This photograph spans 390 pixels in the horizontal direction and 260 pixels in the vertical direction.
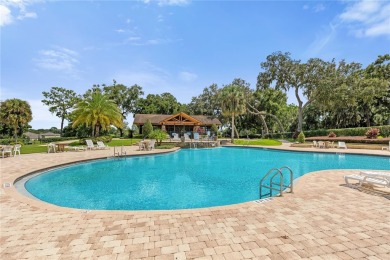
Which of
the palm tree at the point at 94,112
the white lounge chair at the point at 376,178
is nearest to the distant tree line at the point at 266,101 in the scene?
the palm tree at the point at 94,112

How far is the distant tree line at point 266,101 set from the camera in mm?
29969

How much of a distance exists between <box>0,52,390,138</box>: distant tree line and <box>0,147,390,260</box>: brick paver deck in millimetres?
25104

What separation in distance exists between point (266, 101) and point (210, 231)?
148ft

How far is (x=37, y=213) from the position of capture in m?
5.21

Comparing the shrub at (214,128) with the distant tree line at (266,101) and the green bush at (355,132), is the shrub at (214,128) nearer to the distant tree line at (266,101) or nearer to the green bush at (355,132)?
the distant tree line at (266,101)

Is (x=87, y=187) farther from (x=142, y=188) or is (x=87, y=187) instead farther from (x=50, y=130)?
(x=50, y=130)

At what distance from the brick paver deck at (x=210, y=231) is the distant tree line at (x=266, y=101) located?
988 inches

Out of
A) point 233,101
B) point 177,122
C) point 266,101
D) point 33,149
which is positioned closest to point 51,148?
point 33,149

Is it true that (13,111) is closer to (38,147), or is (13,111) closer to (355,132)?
(38,147)

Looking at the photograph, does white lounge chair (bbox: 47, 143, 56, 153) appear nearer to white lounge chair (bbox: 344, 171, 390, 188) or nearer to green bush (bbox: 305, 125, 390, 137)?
white lounge chair (bbox: 344, 171, 390, 188)

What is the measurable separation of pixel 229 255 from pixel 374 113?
5034 cm

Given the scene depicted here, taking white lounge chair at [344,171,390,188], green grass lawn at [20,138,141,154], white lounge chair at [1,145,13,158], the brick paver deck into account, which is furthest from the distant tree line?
white lounge chair at [344,171,390,188]

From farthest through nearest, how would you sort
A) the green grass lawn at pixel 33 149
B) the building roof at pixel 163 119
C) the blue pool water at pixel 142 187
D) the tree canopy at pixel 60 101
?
the tree canopy at pixel 60 101 < the building roof at pixel 163 119 < the green grass lawn at pixel 33 149 < the blue pool water at pixel 142 187

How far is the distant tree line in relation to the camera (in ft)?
98.3
